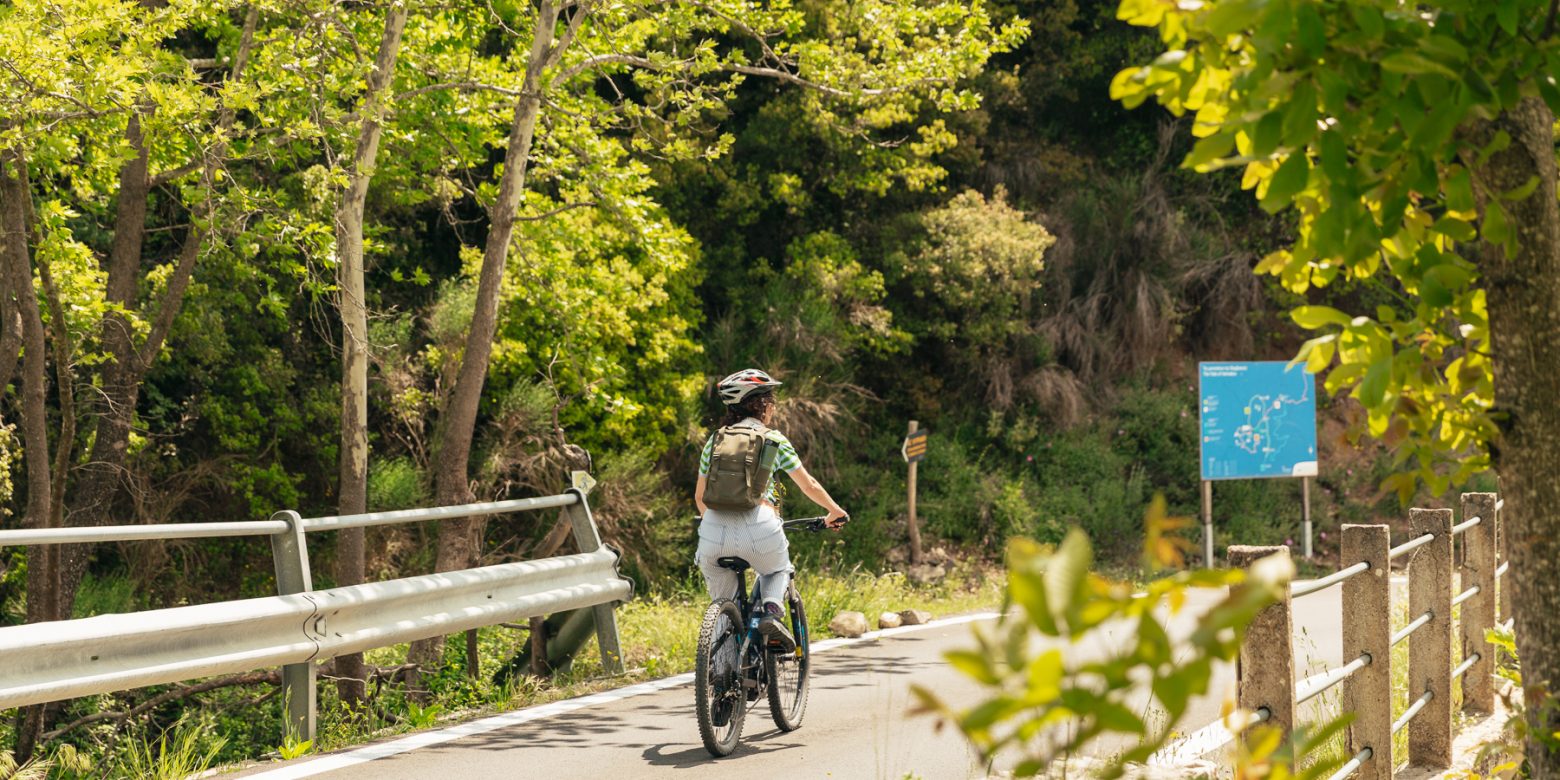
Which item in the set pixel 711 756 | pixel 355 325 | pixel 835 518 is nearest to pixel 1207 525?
pixel 355 325

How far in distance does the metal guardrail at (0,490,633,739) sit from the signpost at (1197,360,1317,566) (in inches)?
431

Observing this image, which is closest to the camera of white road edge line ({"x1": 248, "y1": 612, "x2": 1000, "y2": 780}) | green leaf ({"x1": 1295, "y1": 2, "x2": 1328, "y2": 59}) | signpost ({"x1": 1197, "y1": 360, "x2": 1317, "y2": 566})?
green leaf ({"x1": 1295, "y1": 2, "x2": 1328, "y2": 59})

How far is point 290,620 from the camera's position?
6.94 meters

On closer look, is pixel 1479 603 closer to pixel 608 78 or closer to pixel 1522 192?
pixel 1522 192

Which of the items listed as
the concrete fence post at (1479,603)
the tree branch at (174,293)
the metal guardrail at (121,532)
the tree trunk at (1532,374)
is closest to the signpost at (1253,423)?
the concrete fence post at (1479,603)

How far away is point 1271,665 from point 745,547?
11.3 ft

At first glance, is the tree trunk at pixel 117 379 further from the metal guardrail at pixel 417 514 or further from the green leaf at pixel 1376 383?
the green leaf at pixel 1376 383

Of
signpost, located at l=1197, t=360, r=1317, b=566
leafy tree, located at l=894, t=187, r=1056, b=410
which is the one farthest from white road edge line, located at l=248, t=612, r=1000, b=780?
leafy tree, located at l=894, t=187, r=1056, b=410

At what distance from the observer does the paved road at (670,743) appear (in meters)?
6.96

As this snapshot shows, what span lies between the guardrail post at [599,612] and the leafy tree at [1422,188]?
6829 mm

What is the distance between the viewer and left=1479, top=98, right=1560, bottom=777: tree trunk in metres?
3.01

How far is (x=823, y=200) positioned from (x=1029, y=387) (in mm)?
4456

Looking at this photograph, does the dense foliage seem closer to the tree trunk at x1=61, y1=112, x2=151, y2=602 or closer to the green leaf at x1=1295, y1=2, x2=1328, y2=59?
the tree trunk at x1=61, y1=112, x2=151, y2=602

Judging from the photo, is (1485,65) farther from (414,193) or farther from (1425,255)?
(414,193)
